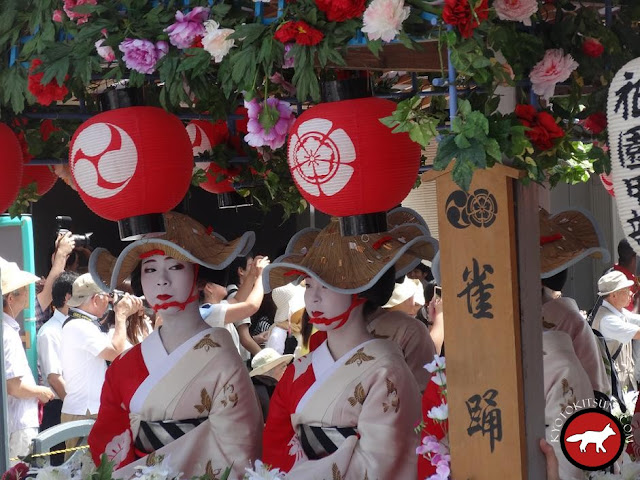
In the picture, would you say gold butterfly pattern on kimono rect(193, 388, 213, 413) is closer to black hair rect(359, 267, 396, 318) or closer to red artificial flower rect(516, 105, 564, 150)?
black hair rect(359, 267, 396, 318)

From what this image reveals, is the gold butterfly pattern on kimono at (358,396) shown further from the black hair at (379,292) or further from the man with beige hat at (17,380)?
the man with beige hat at (17,380)

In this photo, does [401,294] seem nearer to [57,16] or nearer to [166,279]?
[166,279]

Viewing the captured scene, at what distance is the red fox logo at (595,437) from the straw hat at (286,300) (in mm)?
4231

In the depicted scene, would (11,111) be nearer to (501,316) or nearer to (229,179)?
(229,179)

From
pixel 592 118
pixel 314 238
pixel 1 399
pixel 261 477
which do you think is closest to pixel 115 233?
pixel 1 399

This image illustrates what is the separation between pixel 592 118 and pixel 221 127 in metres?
2.22

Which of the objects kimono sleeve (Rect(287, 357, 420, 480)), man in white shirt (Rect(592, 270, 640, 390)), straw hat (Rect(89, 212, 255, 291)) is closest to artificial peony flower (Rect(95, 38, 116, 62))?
straw hat (Rect(89, 212, 255, 291))

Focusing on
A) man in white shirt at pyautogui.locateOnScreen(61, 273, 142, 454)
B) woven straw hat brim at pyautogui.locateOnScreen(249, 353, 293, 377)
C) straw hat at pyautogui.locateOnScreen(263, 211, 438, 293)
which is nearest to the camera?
straw hat at pyautogui.locateOnScreen(263, 211, 438, 293)

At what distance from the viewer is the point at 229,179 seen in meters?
5.39

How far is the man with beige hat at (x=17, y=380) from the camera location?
618 cm

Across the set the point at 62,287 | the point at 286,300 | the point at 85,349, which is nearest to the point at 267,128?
the point at 85,349

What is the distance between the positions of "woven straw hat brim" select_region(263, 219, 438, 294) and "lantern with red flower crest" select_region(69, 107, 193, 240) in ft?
2.10

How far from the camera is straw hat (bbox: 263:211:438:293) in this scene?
4320 mm

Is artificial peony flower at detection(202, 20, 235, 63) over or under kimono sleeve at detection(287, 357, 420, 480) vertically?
over
